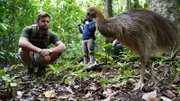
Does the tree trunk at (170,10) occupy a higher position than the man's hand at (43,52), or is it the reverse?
the tree trunk at (170,10)

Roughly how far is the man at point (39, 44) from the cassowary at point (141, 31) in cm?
118

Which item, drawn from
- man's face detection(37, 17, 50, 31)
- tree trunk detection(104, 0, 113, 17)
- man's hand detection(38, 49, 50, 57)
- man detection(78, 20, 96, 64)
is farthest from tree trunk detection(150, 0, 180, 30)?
tree trunk detection(104, 0, 113, 17)

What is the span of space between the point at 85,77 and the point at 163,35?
130 centimetres

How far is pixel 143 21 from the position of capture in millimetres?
3316

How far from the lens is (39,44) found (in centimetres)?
468

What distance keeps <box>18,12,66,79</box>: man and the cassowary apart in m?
1.18

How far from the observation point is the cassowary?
10.7 ft

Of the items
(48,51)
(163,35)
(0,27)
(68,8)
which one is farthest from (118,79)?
(68,8)

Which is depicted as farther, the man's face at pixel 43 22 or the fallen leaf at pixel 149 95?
the man's face at pixel 43 22

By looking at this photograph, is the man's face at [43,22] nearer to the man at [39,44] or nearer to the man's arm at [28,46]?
the man at [39,44]

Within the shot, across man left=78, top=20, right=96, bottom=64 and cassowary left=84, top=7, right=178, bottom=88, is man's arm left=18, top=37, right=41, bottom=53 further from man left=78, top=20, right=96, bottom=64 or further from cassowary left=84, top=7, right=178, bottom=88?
man left=78, top=20, right=96, bottom=64

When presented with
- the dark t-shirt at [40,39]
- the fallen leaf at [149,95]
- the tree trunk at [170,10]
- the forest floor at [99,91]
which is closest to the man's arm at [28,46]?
the dark t-shirt at [40,39]

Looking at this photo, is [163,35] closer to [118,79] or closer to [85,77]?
[118,79]

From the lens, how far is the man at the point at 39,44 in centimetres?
422
